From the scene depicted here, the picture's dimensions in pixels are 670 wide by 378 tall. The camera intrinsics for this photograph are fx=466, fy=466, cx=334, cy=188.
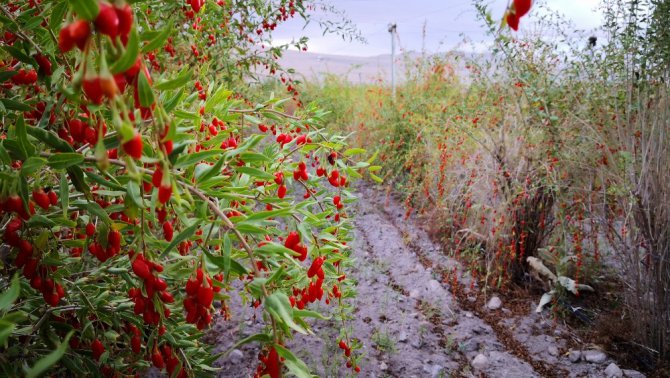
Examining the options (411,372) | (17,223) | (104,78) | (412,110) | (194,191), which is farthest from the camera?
(412,110)

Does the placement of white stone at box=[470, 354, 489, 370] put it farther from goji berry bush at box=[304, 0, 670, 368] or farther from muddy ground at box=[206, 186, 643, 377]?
goji berry bush at box=[304, 0, 670, 368]

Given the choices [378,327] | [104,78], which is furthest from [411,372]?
[104,78]

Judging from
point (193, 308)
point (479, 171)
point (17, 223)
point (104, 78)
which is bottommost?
point (479, 171)

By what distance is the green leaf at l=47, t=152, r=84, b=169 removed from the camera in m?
0.81

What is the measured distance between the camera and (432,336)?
2.78 m

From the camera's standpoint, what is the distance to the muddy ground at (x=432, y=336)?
243 cm

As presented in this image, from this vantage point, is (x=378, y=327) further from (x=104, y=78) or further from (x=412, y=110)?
(x=412, y=110)

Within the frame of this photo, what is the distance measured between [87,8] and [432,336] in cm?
268

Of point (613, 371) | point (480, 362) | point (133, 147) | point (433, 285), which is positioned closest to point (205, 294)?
point (133, 147)

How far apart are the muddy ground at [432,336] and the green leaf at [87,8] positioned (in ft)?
6.84

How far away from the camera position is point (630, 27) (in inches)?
96.0

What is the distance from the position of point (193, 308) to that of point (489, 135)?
2.92 metres

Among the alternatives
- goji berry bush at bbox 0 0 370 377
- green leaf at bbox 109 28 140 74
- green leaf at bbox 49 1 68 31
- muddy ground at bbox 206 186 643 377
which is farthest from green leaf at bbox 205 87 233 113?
muddy ground at bbox 206 186 643 377

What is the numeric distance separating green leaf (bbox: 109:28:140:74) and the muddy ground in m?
2.03
